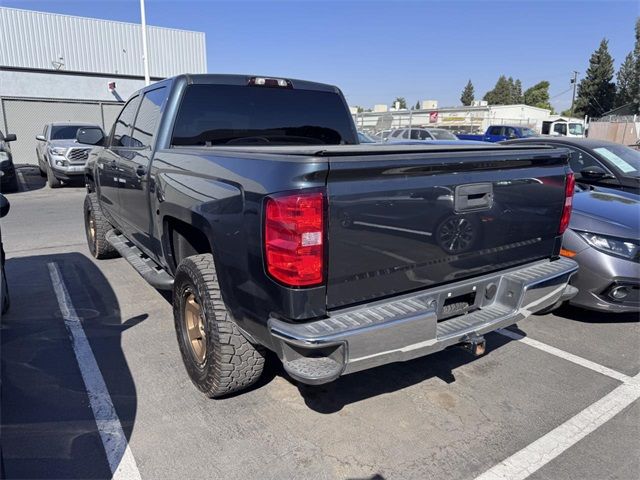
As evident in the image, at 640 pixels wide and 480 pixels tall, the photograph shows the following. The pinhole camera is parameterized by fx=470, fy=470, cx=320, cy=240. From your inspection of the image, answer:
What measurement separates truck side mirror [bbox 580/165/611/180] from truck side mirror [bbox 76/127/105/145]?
19.6 feet

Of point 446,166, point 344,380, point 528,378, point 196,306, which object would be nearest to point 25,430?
point 196,306

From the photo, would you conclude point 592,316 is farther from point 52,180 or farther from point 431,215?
point 52,180

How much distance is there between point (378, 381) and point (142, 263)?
7.79 feet

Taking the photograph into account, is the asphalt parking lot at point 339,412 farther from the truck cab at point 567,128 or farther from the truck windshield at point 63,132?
the truck cab at point 567,128

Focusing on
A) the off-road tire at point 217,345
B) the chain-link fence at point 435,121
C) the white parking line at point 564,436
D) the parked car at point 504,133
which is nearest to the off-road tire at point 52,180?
the off-road tire at point 217,345

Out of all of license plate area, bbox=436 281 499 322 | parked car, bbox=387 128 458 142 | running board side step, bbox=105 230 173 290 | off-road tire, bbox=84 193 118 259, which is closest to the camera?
license plate area, bbox=436 281 499 322

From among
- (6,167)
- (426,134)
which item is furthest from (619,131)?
(6,167)

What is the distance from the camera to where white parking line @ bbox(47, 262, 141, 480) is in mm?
2482

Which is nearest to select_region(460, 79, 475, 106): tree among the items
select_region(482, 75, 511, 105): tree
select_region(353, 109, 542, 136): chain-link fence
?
select_region(482, 75, 511, 105): tree

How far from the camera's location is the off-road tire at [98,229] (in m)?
5.95

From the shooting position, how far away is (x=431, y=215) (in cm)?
258

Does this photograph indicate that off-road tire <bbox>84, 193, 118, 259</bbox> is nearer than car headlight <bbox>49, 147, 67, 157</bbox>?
Yes

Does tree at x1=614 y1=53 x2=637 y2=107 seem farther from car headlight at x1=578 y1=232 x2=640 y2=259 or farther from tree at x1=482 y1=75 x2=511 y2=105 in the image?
car headlight at x1=578 y1=232 x2=640 y2=259

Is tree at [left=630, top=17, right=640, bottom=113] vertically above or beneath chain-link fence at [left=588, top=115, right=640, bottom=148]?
above
